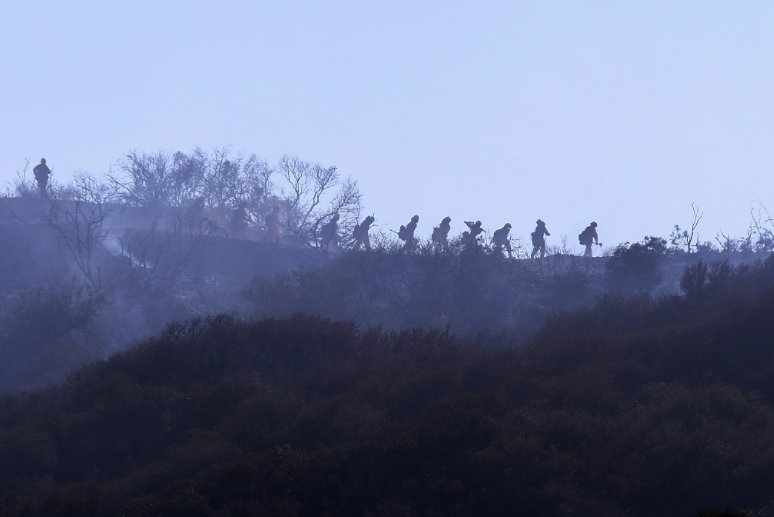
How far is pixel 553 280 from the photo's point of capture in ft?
104

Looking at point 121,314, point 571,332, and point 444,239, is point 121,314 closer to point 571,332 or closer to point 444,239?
point 444,239

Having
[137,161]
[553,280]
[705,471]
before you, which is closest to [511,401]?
[705,471]

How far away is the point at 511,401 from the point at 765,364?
522 centimetres

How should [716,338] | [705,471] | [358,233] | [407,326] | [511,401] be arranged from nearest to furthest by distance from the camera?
[705,471]
[511,401]
[716,338]
[407,326]
[358,233]

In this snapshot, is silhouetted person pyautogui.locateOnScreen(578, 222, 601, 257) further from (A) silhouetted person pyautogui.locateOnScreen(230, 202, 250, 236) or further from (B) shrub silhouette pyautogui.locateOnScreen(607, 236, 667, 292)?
(A) silhouetted person pyautogui.locateOnScreen(230, 202, 250, 236)

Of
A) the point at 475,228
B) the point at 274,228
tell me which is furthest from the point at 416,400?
the point at 274,228

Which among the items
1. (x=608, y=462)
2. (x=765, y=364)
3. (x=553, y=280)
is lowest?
(x=608, y=462)

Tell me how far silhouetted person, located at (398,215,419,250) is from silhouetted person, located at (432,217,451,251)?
88 centimetres

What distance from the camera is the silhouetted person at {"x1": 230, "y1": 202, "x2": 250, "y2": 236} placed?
41250mm

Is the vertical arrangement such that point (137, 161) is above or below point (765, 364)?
above

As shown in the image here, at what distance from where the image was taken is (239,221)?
137 feet

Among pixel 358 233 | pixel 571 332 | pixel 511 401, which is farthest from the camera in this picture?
pixel 358 233

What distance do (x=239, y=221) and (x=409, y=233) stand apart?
36.5 ft

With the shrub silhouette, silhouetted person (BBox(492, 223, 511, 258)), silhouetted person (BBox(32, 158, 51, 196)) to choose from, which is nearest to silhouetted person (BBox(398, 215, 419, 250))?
silhouetted person (BBox(492, 223, 511, 258))
